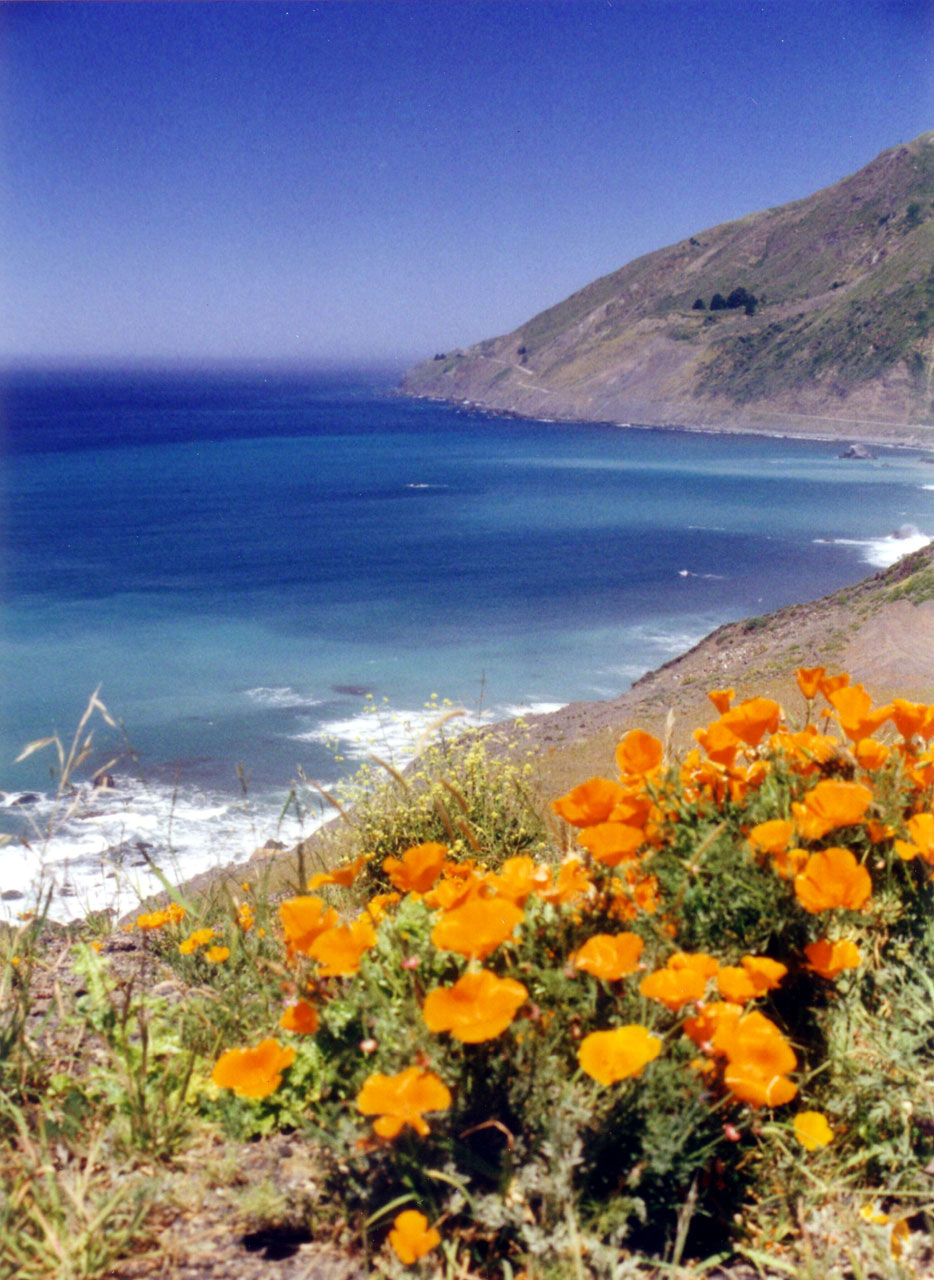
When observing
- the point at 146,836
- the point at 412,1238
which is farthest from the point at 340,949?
the point at 146,836

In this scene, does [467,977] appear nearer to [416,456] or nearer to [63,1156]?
[63,1156]

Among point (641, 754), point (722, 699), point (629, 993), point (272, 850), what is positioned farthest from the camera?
point (272, 850)

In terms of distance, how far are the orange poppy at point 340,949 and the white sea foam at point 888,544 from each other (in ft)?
168

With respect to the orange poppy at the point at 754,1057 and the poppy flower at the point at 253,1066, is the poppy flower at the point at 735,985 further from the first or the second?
the poppy flower at the point at 253,1066

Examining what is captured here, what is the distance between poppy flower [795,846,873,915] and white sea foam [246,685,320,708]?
1061 inches

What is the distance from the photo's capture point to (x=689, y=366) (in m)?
125

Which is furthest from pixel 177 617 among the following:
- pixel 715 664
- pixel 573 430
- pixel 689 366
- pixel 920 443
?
pixel 689 366

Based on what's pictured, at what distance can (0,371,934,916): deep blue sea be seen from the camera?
69.3 ft

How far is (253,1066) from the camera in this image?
1.58 m

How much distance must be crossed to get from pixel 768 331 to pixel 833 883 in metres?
131

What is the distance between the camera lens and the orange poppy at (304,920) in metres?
1.56

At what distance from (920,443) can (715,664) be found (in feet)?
263

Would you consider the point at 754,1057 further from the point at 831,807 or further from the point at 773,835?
the point at 831,807

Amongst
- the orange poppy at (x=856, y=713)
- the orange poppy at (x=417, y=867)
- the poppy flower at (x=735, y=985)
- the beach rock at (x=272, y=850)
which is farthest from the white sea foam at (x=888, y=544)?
the poppy flower at (x=735, y=985)
